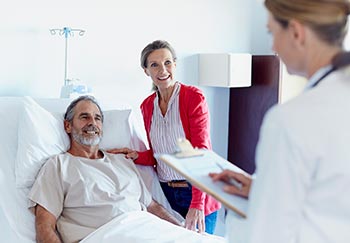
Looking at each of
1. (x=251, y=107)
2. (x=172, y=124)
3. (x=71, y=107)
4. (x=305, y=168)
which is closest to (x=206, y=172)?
(x=305, y=168)

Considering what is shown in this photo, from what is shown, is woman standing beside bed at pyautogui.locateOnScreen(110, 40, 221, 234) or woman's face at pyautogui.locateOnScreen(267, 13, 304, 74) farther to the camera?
woman standing beside bed at pyautogui.locateOnScreen(110, 40, 221, 234)

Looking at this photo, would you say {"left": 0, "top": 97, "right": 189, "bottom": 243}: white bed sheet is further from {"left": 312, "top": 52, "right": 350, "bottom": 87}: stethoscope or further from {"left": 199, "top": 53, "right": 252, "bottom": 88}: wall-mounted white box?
{"left": 312, "top": 52, "right": 350, "bottom": 87}: stethoscope

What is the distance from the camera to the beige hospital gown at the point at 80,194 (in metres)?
1.87

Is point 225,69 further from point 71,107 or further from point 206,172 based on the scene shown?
point 206,172

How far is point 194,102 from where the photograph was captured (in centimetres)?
215

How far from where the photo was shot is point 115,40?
8.88 feet

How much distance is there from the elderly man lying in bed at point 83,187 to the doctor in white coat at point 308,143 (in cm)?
97

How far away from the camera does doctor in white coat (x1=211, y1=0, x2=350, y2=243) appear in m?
0.80

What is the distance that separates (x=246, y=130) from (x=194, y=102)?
1327 millimetres

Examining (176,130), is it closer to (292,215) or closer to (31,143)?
(31,143)

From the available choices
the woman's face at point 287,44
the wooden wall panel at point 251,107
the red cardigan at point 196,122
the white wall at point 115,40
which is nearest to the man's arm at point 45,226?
the red cardigan at point 196,122

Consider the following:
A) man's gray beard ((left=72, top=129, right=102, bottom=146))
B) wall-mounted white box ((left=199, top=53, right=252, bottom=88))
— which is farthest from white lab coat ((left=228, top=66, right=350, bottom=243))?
wall-mounted white box ((left=199, top=53, right=252, bottom=88))

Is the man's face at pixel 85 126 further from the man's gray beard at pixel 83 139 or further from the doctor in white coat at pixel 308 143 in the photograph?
the doctor in white coat at pixel 308 143

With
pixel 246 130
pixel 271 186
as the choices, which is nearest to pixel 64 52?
pixel 246 130
